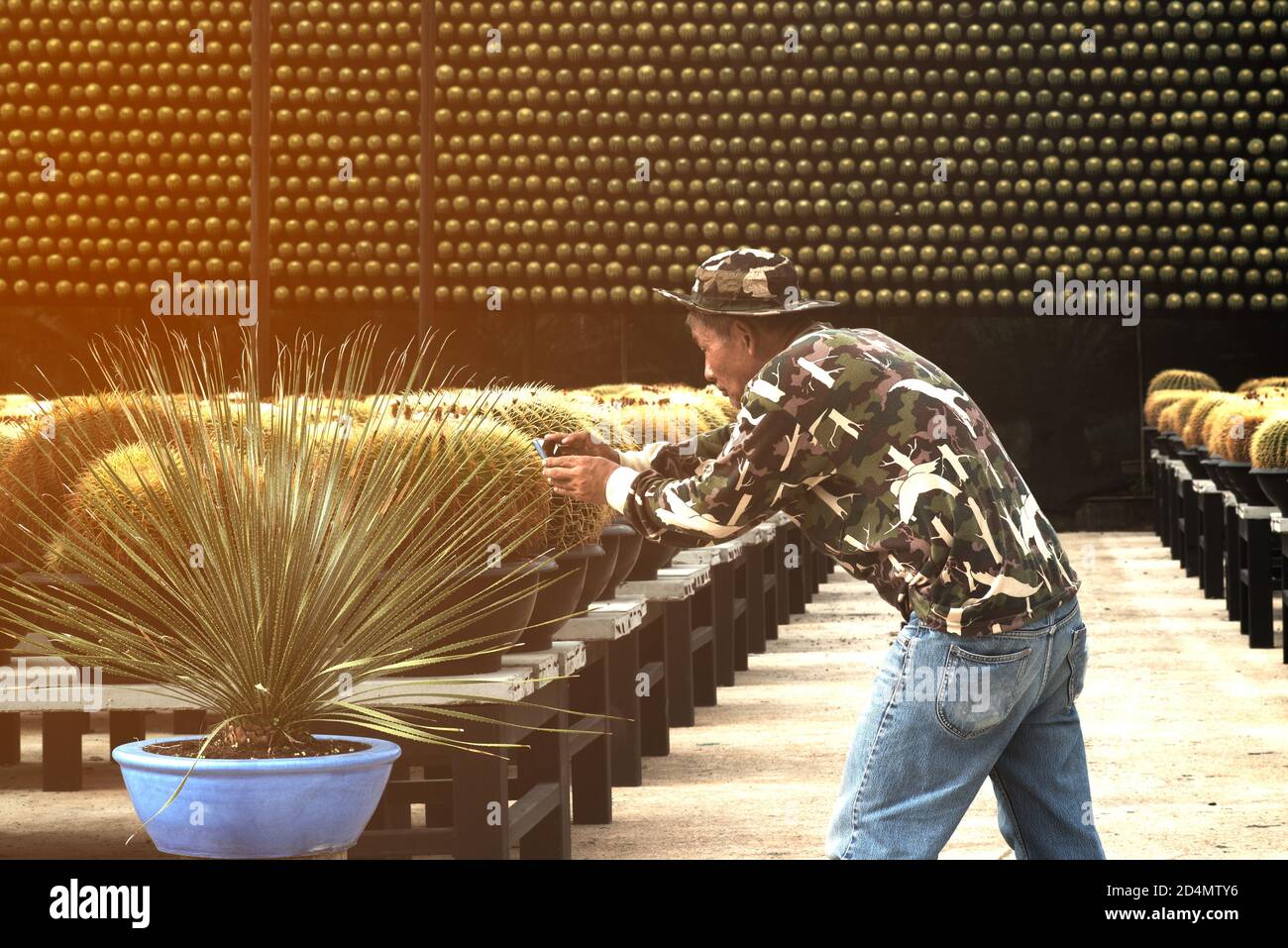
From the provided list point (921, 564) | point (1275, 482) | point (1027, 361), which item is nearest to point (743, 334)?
point (921, 564)

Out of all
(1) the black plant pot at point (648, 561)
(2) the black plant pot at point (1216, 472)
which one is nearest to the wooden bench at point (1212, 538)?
(2) the black plant pot at point (1216, 472)

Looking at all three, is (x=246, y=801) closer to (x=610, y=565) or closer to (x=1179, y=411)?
(x=610, y=565)

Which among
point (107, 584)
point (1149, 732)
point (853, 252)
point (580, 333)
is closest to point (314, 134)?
point (580, 333)

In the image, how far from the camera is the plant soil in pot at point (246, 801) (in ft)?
7.69

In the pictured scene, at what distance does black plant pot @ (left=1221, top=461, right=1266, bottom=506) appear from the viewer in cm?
714

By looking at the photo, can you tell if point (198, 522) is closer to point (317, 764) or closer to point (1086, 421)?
point (317, 764)

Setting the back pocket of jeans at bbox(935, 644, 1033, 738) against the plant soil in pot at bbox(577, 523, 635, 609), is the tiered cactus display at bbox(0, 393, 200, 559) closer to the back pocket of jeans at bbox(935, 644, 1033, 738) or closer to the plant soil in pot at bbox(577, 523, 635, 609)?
the plant soil in pot at bbox(577, 523, 635, 609)

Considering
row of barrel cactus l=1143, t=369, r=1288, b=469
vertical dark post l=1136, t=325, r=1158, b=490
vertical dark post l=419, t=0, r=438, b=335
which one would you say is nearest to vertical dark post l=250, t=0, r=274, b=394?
vertical dark post l=419, t=0, r=438, b=335

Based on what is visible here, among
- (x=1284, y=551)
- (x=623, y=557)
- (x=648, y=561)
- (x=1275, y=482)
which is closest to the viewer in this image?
(x=623, y=557)

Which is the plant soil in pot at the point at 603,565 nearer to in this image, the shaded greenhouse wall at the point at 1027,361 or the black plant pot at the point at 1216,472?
the black plant pot at the point at 1216,472

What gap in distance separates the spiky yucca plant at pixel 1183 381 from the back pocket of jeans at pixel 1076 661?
10.6 metres

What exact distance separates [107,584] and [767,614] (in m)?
5.50

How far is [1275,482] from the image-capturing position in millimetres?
6570

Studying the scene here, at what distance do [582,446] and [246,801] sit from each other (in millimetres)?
748
